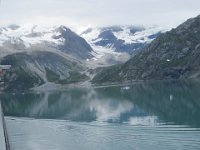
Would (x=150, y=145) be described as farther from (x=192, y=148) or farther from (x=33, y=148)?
(x=33, y=148)

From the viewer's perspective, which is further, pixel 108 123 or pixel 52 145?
pixel 108 123

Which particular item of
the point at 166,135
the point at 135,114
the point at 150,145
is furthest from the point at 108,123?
the point at 150,145

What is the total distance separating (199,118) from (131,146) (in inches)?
1647

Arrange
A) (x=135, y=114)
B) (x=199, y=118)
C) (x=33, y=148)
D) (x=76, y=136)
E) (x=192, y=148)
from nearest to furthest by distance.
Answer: (x=192, y=148)
(x=33, y=148)
(x=76, y=136)
(x=199, y=118)
(x=135, y=114)

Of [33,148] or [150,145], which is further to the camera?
[33,148]

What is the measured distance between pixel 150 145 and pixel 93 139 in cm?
1543

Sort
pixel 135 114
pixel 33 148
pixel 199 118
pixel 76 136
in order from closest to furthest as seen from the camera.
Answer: pixel 33 148 < pixel 76 136 < pixel 199 118 < pixel 135 114

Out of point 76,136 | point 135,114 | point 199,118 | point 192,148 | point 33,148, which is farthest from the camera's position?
point 135,114

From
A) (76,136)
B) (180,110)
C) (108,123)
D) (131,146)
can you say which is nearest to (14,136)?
(76,136)

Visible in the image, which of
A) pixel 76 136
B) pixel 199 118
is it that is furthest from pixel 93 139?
pixel 199 118

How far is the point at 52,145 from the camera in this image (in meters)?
102

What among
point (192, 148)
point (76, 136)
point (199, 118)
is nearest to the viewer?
point (192, 148)

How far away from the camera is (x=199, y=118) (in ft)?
426

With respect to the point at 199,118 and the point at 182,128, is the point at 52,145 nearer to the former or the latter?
the point at 182,128
